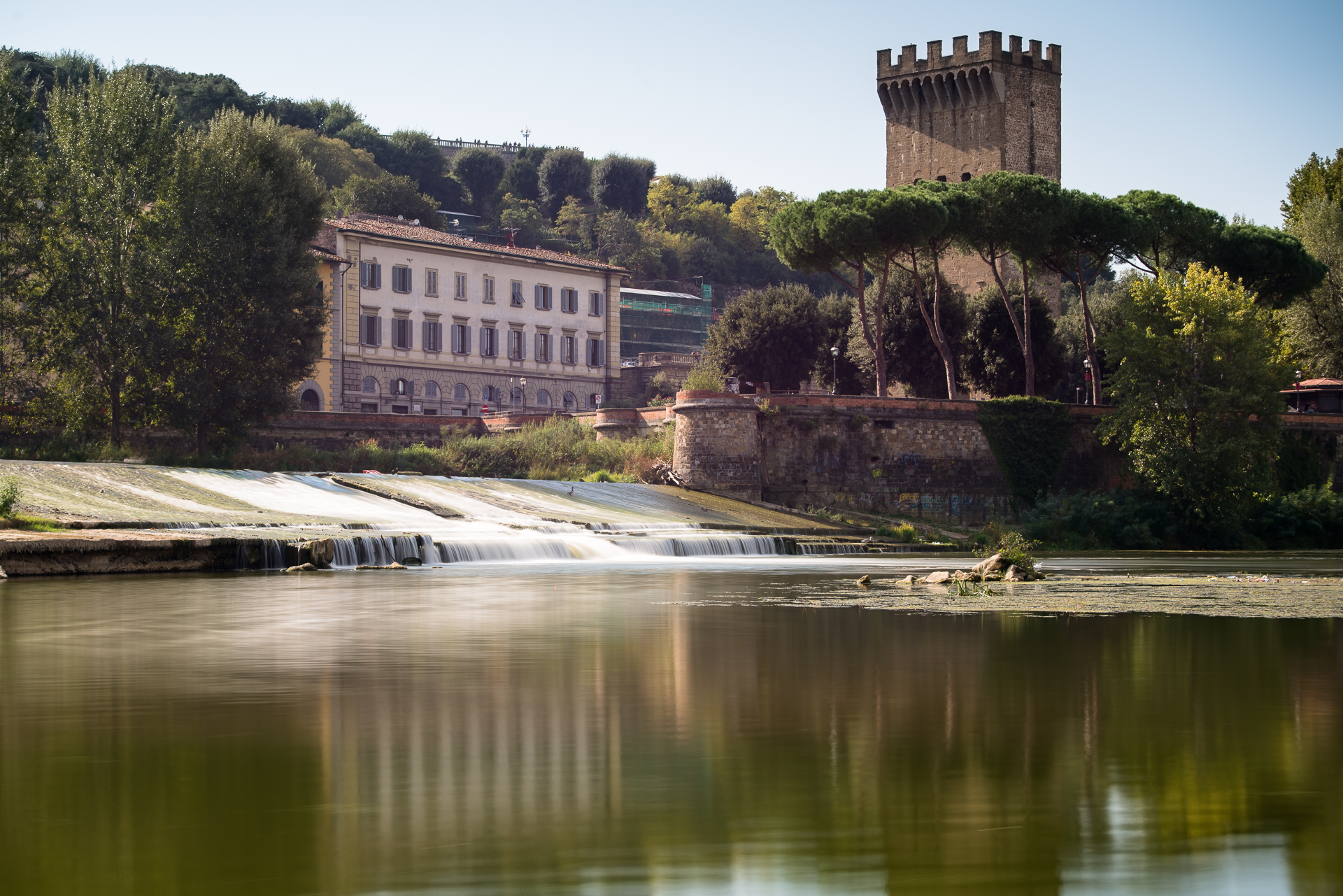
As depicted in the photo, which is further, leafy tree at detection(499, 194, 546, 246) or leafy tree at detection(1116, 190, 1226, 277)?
leafy tree at detection(499, 194, 546, 246)

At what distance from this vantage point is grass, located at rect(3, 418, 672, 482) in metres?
39.8

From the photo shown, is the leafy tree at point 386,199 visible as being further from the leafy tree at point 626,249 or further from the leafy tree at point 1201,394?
the leafy tree at point 1201,394

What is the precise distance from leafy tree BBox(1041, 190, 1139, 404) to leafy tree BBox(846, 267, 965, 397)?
4.78 m

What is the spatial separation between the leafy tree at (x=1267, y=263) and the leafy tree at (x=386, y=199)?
44.2 metres

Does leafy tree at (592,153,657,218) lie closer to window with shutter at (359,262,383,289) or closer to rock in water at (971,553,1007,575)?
window with shutter at (359,262,383,289)

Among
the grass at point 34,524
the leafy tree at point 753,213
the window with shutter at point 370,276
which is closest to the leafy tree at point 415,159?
the leafy tree at point 753,213

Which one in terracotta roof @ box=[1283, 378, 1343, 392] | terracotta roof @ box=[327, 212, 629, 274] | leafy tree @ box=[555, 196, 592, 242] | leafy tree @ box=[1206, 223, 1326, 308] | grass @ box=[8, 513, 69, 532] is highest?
leafy tree @ box=[555, 196, 592, 242]

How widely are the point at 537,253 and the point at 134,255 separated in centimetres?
3268

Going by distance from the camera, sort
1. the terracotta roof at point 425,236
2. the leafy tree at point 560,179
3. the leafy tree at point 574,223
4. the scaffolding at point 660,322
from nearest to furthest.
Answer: the terracotta roof at point 425,236
the scaffolding at point 660,322
the leafy tree at point 574,223
the leafy tree at point 560,179

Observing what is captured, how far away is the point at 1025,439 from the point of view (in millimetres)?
44812

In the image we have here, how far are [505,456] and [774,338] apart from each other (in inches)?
669

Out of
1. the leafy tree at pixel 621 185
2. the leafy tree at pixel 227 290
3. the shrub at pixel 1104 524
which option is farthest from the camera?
the leafy tree at pixel 621 185

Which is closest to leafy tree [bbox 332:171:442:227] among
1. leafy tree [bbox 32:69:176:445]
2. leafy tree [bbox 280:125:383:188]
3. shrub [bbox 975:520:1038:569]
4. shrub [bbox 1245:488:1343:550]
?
leafy tree [bbox 280:125:383:188]

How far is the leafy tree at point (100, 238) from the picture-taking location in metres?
34.4
